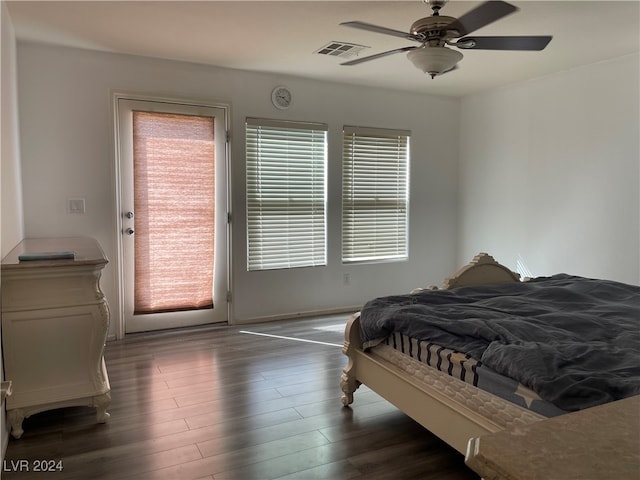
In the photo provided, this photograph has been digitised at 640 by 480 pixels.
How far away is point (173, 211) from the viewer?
431 cm

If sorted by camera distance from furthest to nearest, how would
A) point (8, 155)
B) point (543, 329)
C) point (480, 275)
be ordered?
point (480, 275), point (8, 155), point (543, 329)

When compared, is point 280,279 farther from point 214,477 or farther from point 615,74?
point 615,74

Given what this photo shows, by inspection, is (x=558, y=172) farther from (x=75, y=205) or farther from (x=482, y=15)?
(x=75, y=205)

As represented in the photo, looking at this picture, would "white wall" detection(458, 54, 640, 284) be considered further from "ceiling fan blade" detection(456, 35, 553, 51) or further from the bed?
"ceiling fan blade" detection(456, 35, 553, 51)

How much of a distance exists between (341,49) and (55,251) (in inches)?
103

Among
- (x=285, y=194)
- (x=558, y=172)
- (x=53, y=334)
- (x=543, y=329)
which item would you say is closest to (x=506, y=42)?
Result: (x=543, y=329)

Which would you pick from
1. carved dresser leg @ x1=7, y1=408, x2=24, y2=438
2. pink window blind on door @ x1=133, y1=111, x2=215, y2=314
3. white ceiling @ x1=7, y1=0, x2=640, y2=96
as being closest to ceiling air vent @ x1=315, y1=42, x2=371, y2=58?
white ceiling @ x1=7, y1=0, x2=640, y2=96

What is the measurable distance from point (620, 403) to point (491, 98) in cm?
513

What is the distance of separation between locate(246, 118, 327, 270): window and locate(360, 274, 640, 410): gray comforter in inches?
88.4

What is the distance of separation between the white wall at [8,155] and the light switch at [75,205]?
1.28ft

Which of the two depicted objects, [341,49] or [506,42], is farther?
[341,49]

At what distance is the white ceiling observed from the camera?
296cm

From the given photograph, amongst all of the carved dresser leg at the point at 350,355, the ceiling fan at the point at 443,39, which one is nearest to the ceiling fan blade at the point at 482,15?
the ceiling fan at the point at 443,39

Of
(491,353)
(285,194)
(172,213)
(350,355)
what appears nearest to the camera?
(491,353)
